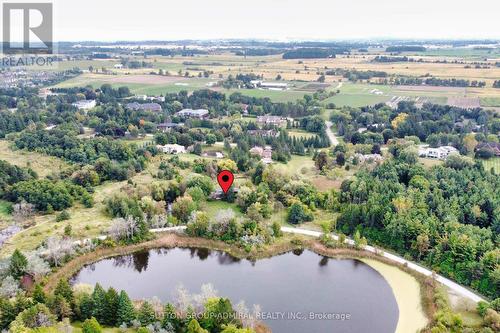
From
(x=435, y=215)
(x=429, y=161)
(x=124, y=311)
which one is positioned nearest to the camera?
(x=124, y=311)

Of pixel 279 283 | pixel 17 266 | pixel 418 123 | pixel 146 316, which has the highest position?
pixel 418 123

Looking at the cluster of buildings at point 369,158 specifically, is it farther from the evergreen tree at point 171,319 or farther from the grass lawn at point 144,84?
the grass lawn at point 144,84

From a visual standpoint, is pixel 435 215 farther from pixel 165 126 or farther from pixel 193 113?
pixel 193 113

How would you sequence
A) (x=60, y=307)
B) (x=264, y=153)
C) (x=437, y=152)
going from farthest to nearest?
(x=264, y=153), (x=437, y=152), (x=60, y=307)

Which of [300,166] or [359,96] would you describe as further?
[359,96]

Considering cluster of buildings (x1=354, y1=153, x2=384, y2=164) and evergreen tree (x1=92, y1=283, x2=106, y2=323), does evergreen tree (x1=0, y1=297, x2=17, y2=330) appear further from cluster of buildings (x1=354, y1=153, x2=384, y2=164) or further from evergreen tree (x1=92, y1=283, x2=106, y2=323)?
cluster of buildings (x1=354, y1=153, x2=384, y2=164)

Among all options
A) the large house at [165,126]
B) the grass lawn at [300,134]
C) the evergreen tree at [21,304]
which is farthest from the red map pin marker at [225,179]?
the large house at [165,126]

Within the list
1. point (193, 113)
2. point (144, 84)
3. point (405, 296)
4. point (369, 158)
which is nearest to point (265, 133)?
point (193, 113)
